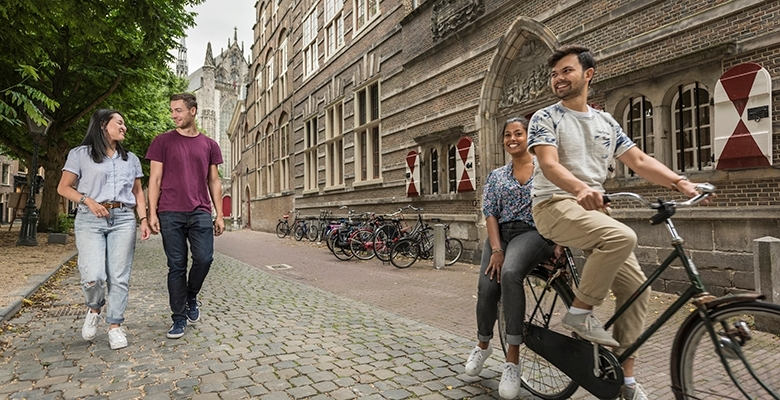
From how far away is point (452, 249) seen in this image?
1119 centimetres

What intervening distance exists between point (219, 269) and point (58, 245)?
20.5 feet

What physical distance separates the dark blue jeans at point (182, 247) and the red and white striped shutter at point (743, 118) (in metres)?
6.19

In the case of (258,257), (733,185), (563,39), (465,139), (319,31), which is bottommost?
(258,257)

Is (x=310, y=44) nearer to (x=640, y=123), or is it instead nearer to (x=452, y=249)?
(x=452, y=249)

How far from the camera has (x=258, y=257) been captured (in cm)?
1278

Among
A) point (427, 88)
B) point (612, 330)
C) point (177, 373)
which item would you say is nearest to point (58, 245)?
point (427, 88)

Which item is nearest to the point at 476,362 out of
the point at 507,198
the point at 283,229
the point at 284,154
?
the point at 507,198

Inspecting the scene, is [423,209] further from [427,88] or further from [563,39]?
[563,39]

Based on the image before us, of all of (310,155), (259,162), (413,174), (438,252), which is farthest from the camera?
(259,162)

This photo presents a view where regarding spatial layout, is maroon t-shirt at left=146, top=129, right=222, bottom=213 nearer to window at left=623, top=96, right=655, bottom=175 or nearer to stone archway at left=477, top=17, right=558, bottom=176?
window at left=623, top=96, right=655, bottom=175

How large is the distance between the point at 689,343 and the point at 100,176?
425cm

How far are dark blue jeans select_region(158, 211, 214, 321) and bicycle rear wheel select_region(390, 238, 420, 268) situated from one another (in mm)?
6057

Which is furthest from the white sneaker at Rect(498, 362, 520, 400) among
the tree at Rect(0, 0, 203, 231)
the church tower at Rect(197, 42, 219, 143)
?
the church tower at Rect(197, 42, 219, 143)

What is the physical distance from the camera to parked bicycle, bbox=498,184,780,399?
182cm
